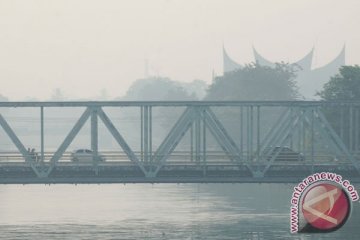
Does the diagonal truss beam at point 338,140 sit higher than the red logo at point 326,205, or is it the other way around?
the diagonal truss beam at point 338,140

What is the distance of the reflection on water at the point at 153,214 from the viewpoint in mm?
89188

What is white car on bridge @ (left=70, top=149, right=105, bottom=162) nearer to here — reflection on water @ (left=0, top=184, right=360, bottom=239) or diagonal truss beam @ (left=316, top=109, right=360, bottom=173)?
reflection on water @ (left=0, top=184, right=360, bottom=239)

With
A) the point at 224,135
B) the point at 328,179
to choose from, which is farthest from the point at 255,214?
the point at 328,179

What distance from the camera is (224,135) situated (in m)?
83.2

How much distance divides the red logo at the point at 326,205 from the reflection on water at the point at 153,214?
1615 centimetres

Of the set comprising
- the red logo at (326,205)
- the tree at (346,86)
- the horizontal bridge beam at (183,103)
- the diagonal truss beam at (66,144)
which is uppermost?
the tree at (346,86)

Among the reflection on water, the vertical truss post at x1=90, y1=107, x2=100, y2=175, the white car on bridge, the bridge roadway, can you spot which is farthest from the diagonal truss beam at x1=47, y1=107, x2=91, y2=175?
the reflection on water

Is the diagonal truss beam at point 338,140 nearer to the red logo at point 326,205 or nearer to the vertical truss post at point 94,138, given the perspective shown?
the red logo at point 326,205

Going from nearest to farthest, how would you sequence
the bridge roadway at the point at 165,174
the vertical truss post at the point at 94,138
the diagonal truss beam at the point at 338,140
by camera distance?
the bridge roadway at the point at 165,174, the vertical truss post at the point at 94,138, the diagonal truss beam at the point at 338,140

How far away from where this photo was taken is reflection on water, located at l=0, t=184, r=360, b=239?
3511 inches

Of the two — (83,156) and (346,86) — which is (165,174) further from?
(346,86)

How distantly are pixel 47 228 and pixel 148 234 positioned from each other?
8423mm

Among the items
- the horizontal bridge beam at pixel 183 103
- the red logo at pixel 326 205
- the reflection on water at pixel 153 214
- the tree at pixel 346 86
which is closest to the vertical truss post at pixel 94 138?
the horizontal bridge beam at pixel 183 103

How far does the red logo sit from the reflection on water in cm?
1615
